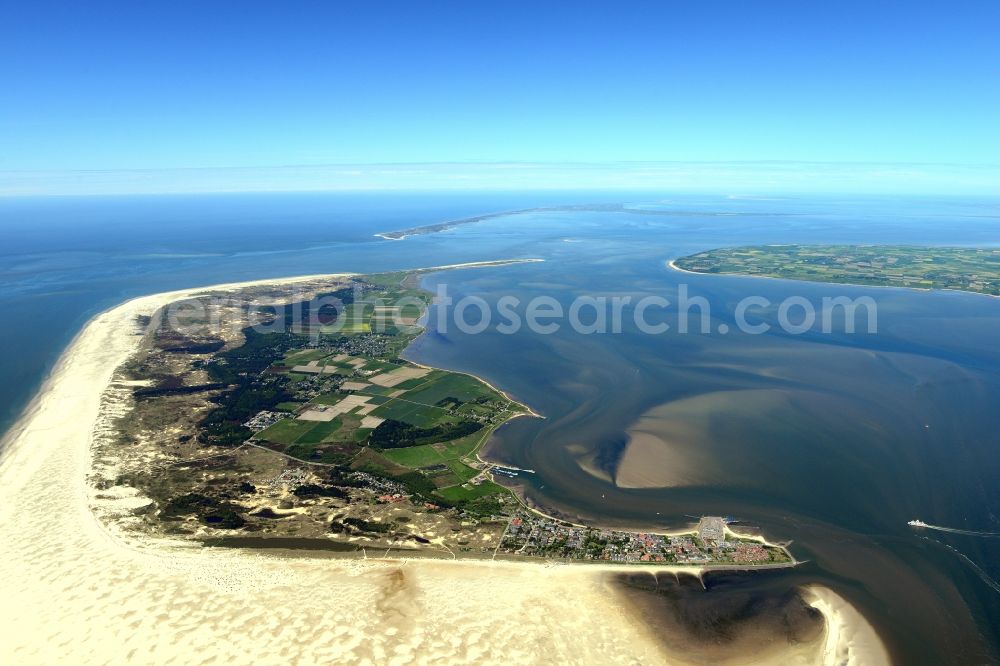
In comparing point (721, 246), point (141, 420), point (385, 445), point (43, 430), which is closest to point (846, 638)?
point (385, 445)

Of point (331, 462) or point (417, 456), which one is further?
point (417, 456)

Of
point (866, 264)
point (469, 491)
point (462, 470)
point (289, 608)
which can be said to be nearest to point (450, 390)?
point (462, 470)

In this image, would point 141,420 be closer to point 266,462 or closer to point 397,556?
point 266,462

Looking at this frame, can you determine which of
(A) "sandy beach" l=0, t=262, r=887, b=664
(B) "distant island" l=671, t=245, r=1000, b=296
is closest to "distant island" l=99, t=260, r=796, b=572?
(A) "sandy beach" l=0, t=262, r=887, b=664

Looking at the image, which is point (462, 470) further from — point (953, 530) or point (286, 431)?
point (953, 530)

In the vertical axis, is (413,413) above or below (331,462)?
above

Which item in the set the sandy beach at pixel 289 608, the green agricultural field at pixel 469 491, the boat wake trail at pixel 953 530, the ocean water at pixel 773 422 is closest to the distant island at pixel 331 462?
the green agricultural field at pixel 469 491

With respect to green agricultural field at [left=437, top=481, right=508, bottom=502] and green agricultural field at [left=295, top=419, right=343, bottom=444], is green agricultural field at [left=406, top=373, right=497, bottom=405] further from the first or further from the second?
green agricultural field at [left=437, top=481, right=508, bottom=502]
